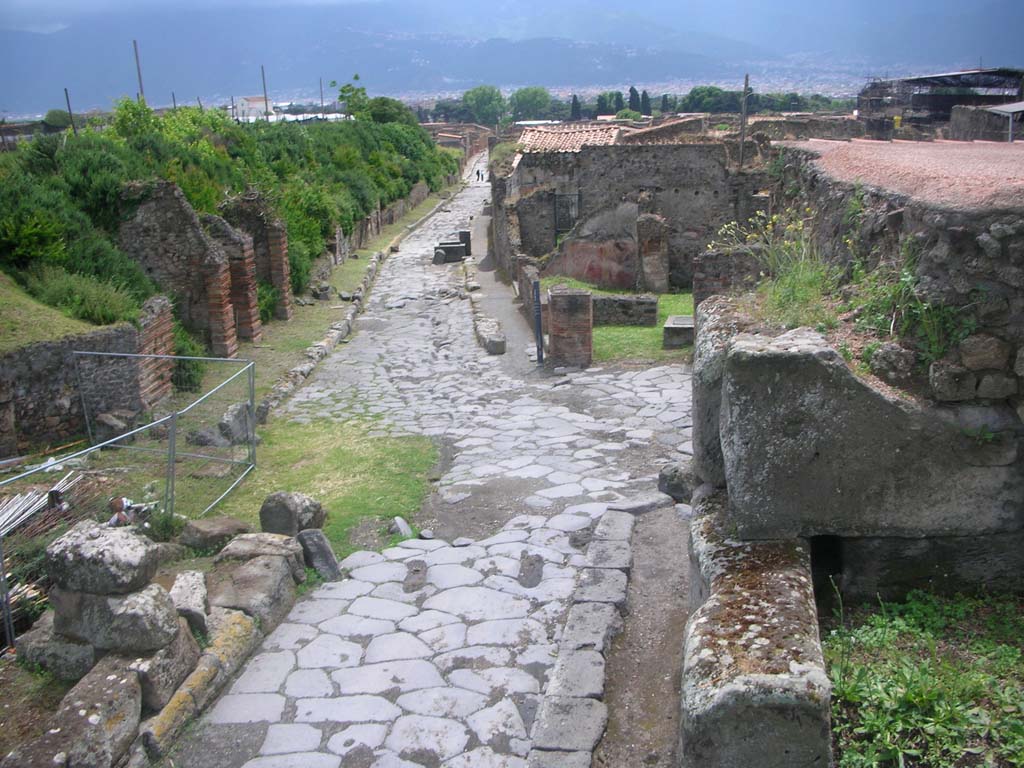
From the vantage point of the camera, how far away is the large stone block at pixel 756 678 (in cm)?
256

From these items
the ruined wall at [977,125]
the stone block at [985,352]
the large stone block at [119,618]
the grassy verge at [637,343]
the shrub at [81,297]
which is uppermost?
the ruined wall at [977,125]

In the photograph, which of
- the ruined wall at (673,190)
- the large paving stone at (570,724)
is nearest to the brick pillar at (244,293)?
the ruined wall at (673,190)

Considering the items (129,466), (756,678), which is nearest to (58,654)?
(129,466)

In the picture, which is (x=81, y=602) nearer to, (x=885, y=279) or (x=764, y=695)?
(x=764, y=695)

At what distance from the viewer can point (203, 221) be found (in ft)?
46.3

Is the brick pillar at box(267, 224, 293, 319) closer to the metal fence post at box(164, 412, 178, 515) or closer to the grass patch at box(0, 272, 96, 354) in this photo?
the grass patch at box(0, 272, 96, 354)

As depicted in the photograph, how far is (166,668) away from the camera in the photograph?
4.77m

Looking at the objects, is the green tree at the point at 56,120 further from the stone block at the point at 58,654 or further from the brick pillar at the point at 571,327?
the stone block at the point at 58,654

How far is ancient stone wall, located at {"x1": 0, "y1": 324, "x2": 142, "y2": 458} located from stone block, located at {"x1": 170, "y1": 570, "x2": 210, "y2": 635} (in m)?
4.18

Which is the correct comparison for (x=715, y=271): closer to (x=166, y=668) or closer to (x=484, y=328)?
(x=484, y=328)

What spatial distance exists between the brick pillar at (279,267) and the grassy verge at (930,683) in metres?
14.0

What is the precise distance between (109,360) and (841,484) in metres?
8.34

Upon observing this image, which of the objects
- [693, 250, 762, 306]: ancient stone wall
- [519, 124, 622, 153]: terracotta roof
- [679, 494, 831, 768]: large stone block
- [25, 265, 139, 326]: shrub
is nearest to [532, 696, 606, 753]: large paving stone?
[679, 494, 831, 768]: large stone block

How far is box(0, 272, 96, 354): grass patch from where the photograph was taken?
29.3 ft
